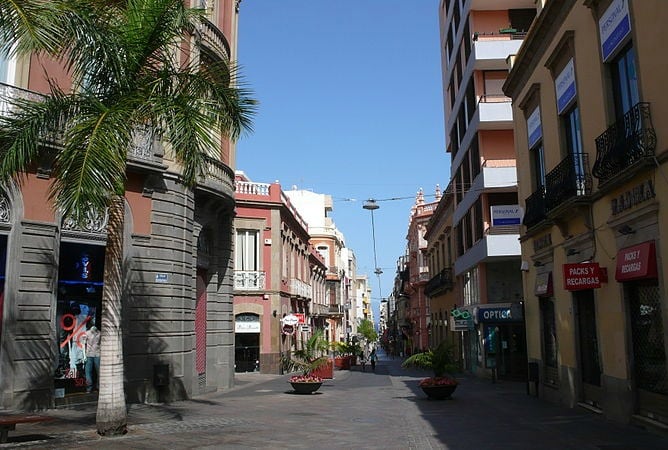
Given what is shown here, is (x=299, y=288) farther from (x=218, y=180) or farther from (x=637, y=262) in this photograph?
(x=637, y=262)

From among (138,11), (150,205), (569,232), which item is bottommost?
(569,232)

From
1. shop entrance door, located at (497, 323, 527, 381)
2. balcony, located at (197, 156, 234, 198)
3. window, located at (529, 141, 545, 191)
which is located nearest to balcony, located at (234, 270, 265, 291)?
balcony, located at (197, 156, 234, 198)

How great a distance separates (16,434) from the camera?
36.3 ft

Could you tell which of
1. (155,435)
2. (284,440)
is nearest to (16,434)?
(155,435)

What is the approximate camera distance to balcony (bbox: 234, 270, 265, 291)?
34.6m

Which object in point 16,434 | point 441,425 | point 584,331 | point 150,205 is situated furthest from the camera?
point 150,205

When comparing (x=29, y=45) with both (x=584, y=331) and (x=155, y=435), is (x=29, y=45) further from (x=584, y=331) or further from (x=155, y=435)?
(x=584, y=331)

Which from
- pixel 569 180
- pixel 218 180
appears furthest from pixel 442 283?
pixel 569 180

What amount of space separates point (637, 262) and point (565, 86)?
588 cm

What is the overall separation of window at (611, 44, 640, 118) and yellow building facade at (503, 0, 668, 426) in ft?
0.08

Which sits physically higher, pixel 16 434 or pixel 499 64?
pixel 499 64

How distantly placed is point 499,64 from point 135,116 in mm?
21059

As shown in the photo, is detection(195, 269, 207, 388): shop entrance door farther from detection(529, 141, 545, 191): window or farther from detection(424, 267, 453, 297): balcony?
detection(424, 267, 453, 297): balcony

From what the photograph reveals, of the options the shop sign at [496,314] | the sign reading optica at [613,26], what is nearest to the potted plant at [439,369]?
the shop sign at [496,314]
